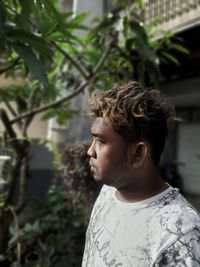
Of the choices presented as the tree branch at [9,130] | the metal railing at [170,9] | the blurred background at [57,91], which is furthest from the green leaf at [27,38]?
the metal railing at [170,9]

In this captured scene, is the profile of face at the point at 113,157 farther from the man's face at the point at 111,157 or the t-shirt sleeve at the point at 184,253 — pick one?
the t-shirt sleeve at the point at 184,253

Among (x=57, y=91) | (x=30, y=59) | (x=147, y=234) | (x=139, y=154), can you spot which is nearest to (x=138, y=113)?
(x=139, y=154)

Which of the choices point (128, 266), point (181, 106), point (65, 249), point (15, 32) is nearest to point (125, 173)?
point (128, 266)

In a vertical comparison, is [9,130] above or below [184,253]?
above

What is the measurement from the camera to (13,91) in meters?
3.72

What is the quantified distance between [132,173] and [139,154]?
0.06 metres

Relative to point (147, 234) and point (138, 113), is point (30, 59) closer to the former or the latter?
point (138, 113)

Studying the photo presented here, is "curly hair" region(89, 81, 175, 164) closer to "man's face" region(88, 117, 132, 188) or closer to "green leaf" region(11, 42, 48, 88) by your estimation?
"man's face" region(88, 117, 132, 188)

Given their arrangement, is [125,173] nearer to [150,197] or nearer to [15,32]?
[150,197]

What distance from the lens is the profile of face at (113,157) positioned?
3.64 feet

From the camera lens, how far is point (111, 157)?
1114 millimetres

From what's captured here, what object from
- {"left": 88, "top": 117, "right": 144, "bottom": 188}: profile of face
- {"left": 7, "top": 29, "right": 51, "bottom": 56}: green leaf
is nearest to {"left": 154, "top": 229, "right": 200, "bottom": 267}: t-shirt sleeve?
{"left": 88, "top": 117, "right": 144, "bottom": 188}: profile of face

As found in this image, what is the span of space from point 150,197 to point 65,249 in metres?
2.56

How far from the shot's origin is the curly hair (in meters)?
1.09
